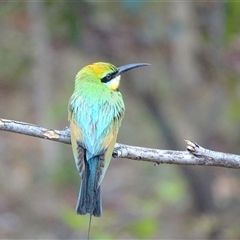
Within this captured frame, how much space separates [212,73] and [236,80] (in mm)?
791

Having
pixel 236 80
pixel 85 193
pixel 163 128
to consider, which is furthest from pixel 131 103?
pixel 85 193

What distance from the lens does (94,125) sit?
11.5 ft

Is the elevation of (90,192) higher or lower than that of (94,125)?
lower

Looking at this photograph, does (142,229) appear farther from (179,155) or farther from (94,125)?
(179,155)

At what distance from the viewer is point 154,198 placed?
694 cm

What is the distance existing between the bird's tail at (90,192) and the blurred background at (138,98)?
1145mm

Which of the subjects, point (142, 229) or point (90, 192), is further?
point (142, 229)

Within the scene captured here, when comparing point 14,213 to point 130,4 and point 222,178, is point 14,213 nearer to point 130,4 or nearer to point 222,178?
point 222,178

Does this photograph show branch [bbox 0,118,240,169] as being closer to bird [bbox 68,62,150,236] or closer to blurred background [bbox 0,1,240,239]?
bird [bbox 68,62,150,236]

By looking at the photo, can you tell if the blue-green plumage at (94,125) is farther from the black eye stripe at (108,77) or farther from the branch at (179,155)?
the branch at (179,155)

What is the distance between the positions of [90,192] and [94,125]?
0.38 metres

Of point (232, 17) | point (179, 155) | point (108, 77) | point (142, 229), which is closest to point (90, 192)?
point (179, 155)

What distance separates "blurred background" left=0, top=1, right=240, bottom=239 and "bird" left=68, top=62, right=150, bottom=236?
93 centimetres

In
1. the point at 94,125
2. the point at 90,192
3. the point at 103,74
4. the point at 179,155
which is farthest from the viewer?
the point at 103,74
